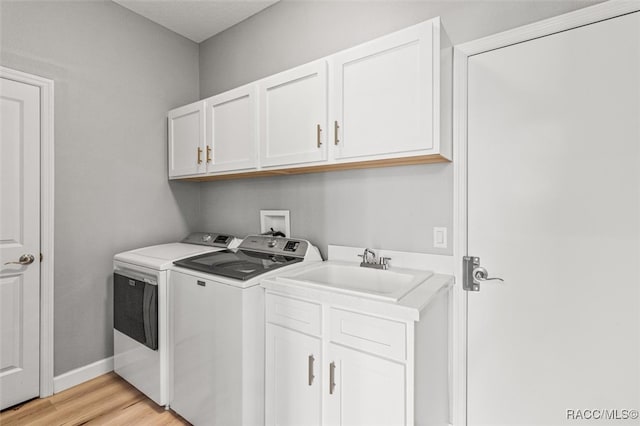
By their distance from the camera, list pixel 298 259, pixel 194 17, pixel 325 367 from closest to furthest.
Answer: pixel 325 367, pixel 298 259, pixel 194 17

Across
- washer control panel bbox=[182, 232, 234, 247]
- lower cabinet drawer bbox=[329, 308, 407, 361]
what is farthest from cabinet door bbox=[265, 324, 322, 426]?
washer control panel bbox=[182, 232, 234, 247]

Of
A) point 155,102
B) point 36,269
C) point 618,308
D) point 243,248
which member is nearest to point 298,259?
point 243,248

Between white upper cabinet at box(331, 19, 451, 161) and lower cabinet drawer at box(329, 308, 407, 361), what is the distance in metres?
0.78

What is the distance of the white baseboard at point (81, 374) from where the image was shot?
7.04 ft

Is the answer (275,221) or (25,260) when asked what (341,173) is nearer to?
(275,221)

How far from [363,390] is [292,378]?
1.26 ft

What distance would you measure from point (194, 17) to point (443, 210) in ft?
8.22

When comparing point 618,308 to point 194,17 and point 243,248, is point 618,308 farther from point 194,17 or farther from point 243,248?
point 194,17

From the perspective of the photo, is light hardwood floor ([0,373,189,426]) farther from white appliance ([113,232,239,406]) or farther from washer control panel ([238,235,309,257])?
washer control panel ([238,235,309,257])

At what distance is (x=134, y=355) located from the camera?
7.00 ft

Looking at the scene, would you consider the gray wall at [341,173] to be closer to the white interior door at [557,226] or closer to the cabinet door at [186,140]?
the white interior door at [557,226]

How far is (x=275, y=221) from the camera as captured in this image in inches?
97.1

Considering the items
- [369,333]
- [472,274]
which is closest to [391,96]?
[472,274]

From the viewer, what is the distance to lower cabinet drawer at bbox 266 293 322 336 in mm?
1451
